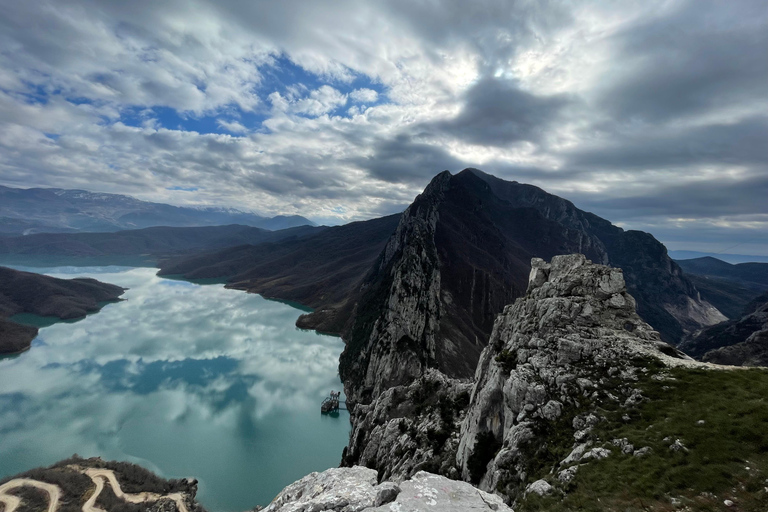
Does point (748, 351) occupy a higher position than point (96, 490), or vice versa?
point (748, 351)

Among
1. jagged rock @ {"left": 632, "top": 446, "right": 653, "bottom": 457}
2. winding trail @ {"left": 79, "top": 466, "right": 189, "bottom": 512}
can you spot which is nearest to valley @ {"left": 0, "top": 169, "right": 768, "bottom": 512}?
jagged rock @ {"left": 632, "top": 446, "right": 653, "bottom": 457}

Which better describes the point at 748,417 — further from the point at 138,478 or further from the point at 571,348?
the point at 138,478

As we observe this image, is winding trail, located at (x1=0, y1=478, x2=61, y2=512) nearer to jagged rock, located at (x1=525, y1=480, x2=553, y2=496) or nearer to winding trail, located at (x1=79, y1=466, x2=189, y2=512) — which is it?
winding trail, located at (x1=79, y1=466, x2=189, y2=512)

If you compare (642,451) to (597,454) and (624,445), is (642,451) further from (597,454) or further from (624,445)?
(597,454)

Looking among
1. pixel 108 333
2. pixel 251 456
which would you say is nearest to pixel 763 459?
pixel 251 456

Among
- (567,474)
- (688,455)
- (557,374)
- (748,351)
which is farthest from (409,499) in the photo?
(748,351)
